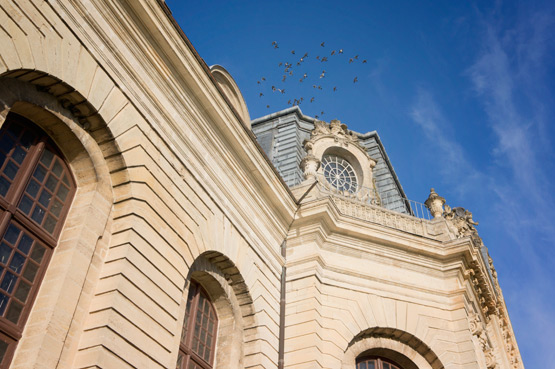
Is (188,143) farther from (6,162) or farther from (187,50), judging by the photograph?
(6,162)

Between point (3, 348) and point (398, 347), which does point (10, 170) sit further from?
point (398, 347)

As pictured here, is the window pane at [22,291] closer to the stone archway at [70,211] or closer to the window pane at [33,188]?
the stone archway at [70,211]

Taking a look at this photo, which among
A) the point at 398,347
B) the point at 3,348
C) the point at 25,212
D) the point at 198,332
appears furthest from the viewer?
the point at 398,347

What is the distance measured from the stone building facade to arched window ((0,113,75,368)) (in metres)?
0.02

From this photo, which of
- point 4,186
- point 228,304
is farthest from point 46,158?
point 228,304

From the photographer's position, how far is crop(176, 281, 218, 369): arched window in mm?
10008

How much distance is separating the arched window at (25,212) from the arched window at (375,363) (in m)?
8.32

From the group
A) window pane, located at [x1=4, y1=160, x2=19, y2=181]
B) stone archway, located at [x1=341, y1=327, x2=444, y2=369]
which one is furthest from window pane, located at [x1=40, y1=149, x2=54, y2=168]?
stone archway, located at [x1=341, y1=327, x2=444, y2=369]

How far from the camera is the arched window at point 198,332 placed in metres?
10.0

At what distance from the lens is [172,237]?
9.33 meters

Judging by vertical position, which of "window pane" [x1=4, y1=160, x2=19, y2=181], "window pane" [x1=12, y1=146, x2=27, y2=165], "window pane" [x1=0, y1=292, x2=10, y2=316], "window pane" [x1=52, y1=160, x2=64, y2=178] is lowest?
"window pane" [x1=0, y1=292, x2=10, y2=316]

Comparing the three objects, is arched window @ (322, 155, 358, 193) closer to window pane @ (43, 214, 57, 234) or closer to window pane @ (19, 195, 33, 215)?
window pane @ (43, 214, 57, 234)

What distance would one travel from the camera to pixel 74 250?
26.0 ft

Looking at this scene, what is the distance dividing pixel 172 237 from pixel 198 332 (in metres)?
2.34
